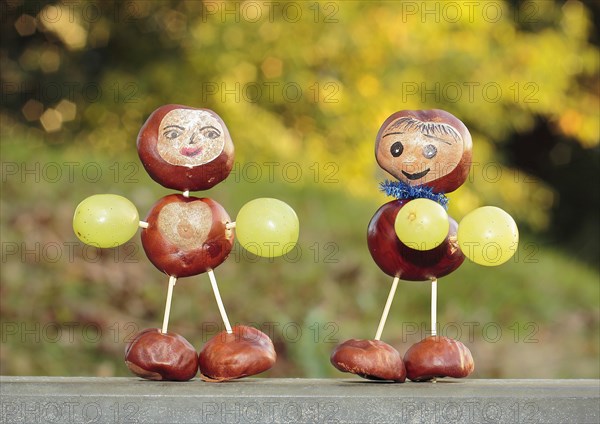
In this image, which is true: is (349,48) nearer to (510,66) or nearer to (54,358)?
(510,66)

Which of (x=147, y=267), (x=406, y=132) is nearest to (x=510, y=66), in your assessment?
(x=147, y=267)

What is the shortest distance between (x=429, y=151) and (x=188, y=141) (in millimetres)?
497

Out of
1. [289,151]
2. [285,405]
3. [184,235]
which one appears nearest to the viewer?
[285,405]

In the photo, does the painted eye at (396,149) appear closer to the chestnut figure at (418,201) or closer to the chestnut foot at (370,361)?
the chestnut figure at (418,201)

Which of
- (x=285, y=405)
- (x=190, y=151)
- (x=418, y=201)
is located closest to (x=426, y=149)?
(x=418, y=201)

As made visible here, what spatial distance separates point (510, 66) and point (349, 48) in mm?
1477

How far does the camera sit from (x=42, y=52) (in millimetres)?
6141

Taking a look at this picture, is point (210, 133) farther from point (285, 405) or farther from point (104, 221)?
point (285, 405)

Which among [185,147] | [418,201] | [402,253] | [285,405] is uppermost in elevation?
[185,147]

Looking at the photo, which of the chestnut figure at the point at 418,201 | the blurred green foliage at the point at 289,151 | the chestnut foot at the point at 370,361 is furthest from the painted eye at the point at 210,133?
the blurred green foliage at the point at 289,151

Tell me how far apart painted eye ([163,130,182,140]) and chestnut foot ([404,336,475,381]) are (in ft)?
2.16

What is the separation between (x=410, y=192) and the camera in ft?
6.25

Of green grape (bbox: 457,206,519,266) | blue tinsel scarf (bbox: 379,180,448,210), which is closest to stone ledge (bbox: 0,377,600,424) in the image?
green grape (bbox: 457,206,519,266)

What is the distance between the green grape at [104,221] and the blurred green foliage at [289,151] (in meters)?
1.42
